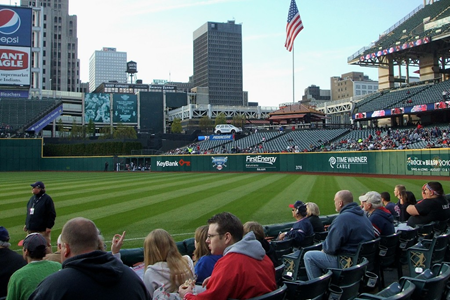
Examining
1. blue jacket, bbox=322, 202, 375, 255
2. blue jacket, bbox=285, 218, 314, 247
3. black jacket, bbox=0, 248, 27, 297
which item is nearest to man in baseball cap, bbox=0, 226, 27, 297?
black jacket, bbox=0, 248, 27, 297

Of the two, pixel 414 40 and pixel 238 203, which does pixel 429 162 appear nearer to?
pixel 238 203

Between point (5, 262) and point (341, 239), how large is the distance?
4045 millimetres

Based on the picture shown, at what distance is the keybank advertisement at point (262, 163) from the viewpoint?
130ft

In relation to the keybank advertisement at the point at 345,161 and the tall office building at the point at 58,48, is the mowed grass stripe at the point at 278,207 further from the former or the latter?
the tall office building at the point at 58,48

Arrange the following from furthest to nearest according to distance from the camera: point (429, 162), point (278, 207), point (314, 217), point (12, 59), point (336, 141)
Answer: point (12, 59) < point (336, 141) < point (429, 162) < point (278, 207) < point (314, 217)

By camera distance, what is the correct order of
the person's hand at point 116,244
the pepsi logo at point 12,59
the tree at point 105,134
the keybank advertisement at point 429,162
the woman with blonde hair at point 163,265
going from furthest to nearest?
the tree at point 105,134
the pepsi logo at point 12,59
the keybank advertisement at point 429,162
the person's hand at point 116,244
the woman with blonde hair at point 163,265

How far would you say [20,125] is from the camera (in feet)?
211

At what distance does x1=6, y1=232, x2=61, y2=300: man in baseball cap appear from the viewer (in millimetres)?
3273

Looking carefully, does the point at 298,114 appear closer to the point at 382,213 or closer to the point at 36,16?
the point at 36,16

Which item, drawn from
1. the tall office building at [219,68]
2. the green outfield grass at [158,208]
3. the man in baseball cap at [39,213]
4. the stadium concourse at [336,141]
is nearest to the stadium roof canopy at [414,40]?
the stadium concourse at [336,141]

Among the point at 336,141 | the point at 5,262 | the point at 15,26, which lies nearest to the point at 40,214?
the point at 5,262

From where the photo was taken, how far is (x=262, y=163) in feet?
133

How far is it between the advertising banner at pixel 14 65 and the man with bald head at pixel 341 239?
5393 centimetres

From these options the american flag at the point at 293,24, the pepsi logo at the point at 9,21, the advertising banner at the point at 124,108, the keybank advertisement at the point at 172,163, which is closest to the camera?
the american flag at the point at 293,24
